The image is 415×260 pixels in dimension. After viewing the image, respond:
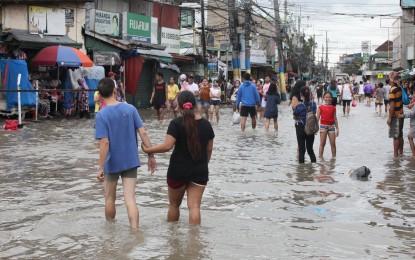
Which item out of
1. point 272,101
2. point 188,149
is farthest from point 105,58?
point 188,149

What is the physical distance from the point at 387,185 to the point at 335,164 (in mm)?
2473

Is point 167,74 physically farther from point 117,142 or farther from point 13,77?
point 117,142

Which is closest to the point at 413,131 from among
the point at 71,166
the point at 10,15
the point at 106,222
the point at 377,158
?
the point at 377,158

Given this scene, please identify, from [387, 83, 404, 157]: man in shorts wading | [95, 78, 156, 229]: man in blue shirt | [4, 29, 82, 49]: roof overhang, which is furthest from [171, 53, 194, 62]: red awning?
[95, 78, 156, 229]: man in blue shirt

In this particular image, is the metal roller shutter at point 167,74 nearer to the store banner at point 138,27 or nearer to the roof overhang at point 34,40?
the store banner at point 138,27

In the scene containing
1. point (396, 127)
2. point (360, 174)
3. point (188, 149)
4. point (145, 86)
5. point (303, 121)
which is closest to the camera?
point (188, 149)

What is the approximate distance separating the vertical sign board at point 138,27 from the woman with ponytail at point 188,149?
25.8 meters

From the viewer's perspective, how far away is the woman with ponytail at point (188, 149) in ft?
20.8

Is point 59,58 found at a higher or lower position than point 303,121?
higher

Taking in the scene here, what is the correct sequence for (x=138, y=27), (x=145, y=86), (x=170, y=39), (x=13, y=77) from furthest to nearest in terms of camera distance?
1. (x=170, y=39)
2. (x=145, y=86)
3. (x=138, y=27)
4. (x=13, y=77)

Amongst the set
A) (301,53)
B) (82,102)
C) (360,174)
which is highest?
(301,53)

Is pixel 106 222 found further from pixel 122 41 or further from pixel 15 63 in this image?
pixel 122 41

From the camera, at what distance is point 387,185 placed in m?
9.91

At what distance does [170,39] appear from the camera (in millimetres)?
37750
